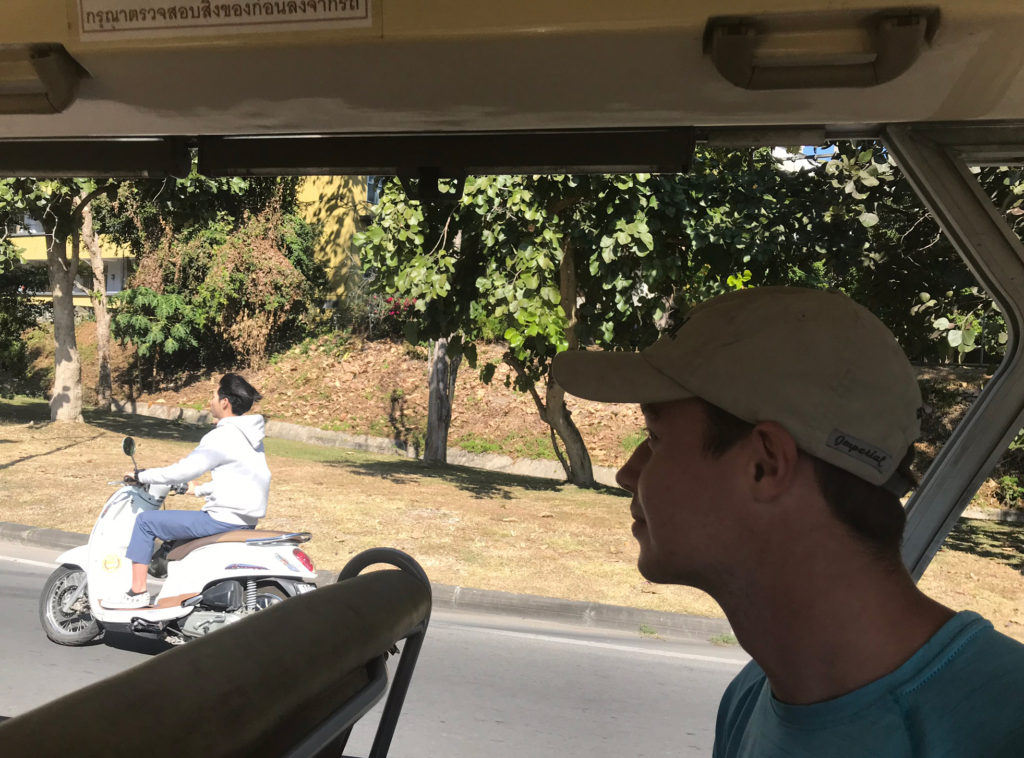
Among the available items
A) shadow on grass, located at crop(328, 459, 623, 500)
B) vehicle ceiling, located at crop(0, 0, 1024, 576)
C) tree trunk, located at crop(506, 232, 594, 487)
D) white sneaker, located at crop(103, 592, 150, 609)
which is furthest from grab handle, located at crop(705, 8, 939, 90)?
shadow on grass, located at crop(328, 459, 623, 500)

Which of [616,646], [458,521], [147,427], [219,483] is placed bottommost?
[147,427]

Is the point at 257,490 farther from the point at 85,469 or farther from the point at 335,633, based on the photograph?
the point at 85,469

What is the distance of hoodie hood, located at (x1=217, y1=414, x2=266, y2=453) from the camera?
621 cm

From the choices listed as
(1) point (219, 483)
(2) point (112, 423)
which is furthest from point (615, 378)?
(2) point (112, 423)

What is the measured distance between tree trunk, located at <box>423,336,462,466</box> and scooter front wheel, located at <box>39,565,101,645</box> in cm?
889

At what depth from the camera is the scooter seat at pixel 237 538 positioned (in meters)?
5.79

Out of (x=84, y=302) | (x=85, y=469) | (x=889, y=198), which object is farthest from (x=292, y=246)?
(x=889, y=198)

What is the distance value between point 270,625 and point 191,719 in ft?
1.03

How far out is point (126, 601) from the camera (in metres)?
5.91

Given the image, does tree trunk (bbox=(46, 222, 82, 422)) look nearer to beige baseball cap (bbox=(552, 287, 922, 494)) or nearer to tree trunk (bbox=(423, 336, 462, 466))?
tree trunk (bbox=(423, 336, 462, 466))

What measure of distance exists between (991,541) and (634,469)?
36.6ft

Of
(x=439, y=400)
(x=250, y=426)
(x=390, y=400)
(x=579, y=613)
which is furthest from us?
(x=390, y=400)

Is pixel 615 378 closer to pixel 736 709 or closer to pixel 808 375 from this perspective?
pixel 808 375

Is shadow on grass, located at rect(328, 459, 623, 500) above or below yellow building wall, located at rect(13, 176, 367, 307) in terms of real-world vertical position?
below
